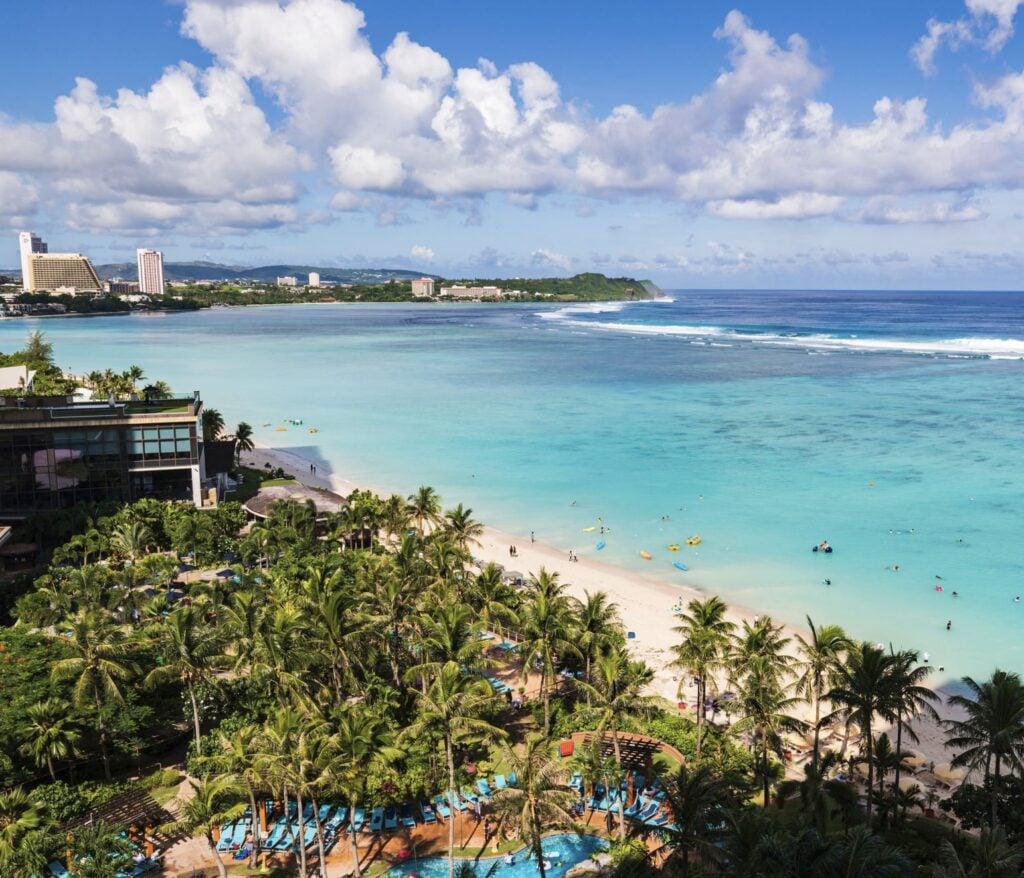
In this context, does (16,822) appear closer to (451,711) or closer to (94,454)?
(451,711)

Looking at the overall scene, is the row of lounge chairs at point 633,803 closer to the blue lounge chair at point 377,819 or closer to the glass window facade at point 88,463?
the blue lounge chair at point 377,819

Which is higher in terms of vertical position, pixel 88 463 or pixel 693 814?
pixel 88 463

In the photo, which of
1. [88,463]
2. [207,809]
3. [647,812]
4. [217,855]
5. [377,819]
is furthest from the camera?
[88,463]

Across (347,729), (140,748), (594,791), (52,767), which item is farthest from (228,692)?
(594,791)

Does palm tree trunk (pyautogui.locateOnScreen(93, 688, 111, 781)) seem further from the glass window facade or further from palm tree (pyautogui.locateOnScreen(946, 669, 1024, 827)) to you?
palm tree (pyautogui.locateOnScreen(946, 669, 1024, 827))

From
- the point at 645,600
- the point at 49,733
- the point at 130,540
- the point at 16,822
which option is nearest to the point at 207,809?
the point at 16,822
